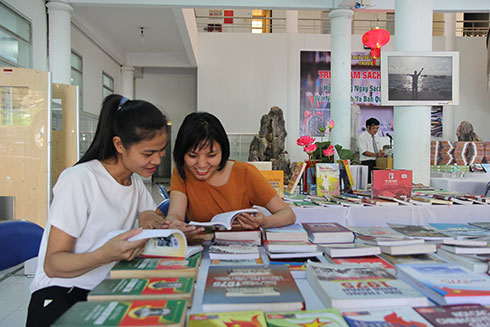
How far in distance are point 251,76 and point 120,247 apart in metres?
9.69

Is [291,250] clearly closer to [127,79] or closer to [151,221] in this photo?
[151,221]

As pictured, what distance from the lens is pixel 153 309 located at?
2.75 ft

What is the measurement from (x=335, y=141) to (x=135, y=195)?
5.50 meters

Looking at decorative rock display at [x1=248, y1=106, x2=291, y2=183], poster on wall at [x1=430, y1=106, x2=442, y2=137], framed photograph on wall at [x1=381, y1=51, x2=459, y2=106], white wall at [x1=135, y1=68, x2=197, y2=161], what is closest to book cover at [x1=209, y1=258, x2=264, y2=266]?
framed photograph on wall at [x1=381, y1=51, x2=459, y2=106]

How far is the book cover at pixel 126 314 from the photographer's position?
77 cm

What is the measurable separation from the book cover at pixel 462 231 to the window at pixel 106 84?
30.6 ft

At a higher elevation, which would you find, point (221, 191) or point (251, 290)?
point (221, 191)

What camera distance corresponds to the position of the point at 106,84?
10.0 metres

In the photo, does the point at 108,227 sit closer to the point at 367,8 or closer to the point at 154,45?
the point at 367,8

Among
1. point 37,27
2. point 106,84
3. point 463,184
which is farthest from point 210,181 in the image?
point 106,84

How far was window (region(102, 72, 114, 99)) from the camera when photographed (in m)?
9.73

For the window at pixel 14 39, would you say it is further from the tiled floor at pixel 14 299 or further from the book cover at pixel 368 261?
the book cover at pixel 368 261

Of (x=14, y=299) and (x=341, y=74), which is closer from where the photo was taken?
(x=14, y=299)

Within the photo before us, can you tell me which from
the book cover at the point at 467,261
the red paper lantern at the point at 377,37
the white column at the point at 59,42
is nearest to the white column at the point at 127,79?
the white column at the point at 59,42
